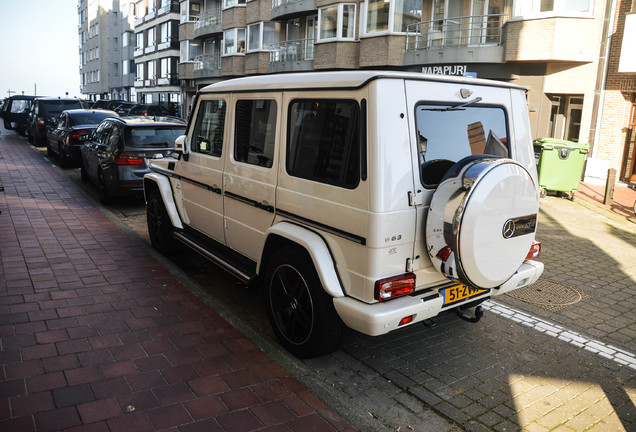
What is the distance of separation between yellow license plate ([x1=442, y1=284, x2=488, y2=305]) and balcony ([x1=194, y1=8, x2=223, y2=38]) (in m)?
38.2

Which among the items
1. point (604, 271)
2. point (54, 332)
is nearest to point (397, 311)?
point (54, 332)

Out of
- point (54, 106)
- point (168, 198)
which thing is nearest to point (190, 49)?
point (54, 106)

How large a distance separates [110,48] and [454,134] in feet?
269

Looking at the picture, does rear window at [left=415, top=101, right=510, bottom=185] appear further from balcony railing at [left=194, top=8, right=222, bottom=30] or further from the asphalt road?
balcony railing at [left=194, top=8, right=222, bottom=30]

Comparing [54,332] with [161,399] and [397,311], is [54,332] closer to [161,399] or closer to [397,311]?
[161,399]

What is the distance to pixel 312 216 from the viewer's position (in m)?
4.07

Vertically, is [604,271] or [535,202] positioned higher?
[535,202]

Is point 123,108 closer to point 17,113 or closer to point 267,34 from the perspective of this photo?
point 17,113

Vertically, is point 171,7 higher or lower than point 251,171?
higher

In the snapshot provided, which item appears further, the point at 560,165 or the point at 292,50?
the point at 292,50

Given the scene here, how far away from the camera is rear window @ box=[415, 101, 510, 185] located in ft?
12.6

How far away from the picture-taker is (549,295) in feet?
20.1

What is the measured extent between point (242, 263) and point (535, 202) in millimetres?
2646

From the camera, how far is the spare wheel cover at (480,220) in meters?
3.54
